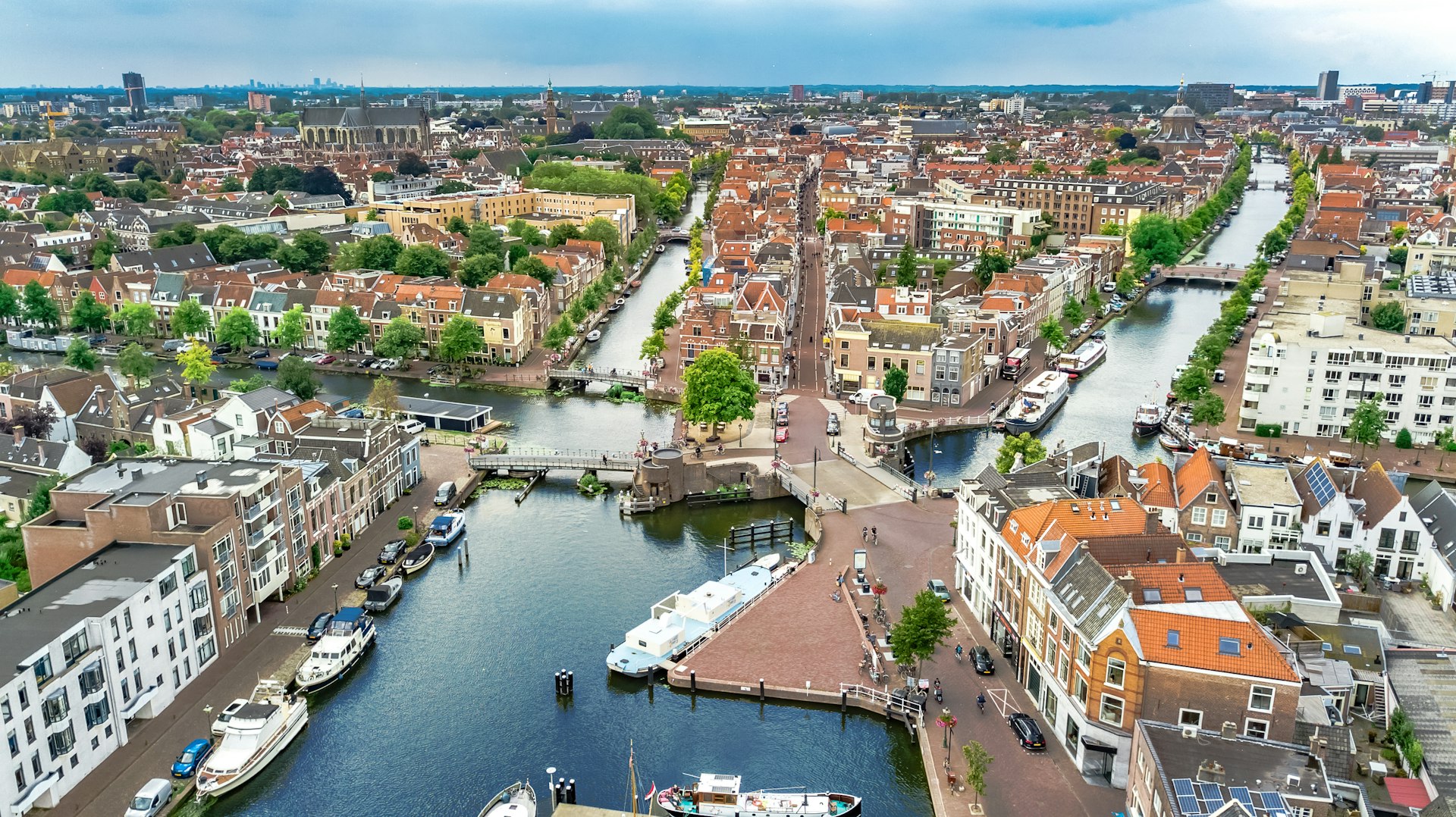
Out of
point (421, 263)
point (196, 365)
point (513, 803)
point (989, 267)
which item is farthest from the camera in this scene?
point (421, 263)

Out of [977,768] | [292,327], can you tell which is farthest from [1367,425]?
[292,327]

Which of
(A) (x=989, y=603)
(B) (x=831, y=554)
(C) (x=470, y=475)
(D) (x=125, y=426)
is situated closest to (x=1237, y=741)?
(A) (x=989, y=603)

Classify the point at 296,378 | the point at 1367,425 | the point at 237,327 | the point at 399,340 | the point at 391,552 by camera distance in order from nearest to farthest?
the point at 391,552
the point at 1367,425
the point at 296,378
the point at 399,340
the point at 237,327

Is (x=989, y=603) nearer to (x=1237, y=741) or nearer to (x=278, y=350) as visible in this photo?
(x=1237, y=741)

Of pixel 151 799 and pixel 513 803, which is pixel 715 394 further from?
pixel 151 799

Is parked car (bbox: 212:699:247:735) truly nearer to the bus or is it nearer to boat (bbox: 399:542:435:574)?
boat (bbox: 399:542:435:574)

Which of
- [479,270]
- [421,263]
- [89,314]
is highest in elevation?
[421,263]
